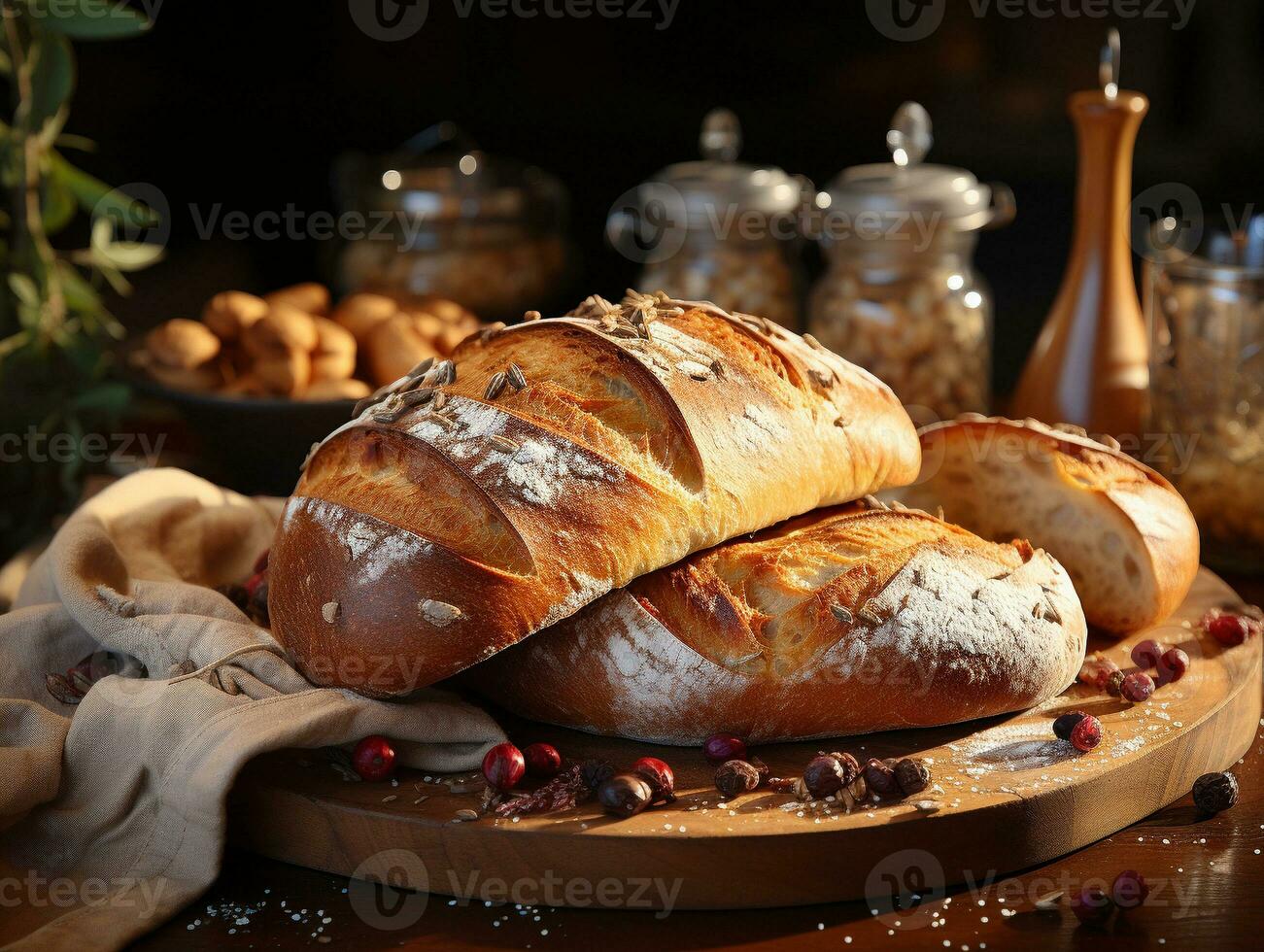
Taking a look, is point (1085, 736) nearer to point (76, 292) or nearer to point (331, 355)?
point (331, 355)

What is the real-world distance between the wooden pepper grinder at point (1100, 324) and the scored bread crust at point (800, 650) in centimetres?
79

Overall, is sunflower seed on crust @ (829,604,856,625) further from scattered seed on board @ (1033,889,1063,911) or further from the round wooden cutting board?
scattered seed on board @ (1033,889,1063,911)

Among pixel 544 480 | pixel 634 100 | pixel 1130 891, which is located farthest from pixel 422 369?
pixel 634 100

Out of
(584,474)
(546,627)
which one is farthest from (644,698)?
(584,474)

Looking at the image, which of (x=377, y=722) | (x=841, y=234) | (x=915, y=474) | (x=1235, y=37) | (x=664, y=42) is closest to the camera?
(x=377, y=722)

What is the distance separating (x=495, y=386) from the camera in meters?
1.39

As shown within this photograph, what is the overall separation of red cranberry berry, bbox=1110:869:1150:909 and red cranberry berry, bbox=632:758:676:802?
1.24 feet

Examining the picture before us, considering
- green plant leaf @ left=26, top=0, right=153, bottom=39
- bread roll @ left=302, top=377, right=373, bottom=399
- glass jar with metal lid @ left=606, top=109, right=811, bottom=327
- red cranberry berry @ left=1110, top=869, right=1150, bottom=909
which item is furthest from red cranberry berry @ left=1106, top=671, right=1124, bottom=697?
green plant leaf @ left=26, top=0, right=153, bottom=39

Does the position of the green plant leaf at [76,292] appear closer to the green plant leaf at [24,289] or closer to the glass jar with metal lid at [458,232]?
the green plant leaf at [24,289]

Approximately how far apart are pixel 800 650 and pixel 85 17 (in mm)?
1420

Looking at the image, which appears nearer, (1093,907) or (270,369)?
(1093,907)

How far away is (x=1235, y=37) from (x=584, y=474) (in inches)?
67.6

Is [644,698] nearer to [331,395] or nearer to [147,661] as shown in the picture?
[147,661]

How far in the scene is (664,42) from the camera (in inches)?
105
